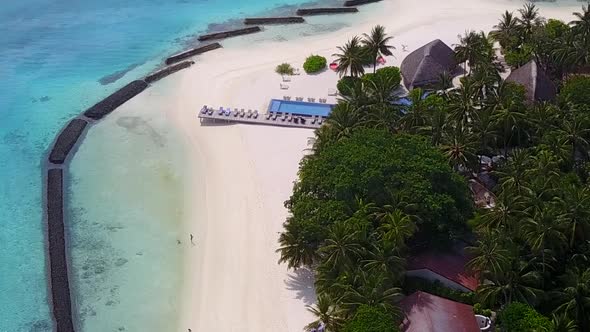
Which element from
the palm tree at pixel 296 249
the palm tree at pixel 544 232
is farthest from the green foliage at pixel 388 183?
the palm tree at pixel 544 232

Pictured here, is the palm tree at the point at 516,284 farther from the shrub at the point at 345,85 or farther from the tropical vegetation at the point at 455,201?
the shrub at the point at 345,85

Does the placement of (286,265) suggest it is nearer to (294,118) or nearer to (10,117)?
(294,118)

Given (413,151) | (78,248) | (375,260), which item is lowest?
(78,248)

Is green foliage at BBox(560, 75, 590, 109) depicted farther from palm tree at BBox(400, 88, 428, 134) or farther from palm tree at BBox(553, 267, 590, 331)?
palm tree at BBox(553, 267, 590, 331)

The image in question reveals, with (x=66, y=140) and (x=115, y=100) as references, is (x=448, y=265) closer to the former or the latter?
(x=66, y=140)

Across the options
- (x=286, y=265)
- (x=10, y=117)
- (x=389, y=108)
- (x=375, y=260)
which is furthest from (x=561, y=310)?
(x=10, y=117)

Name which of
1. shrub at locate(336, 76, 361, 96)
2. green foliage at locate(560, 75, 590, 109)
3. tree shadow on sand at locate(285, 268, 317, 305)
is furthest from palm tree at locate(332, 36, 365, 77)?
tree shadow on sand at locate(285, 268, 317, 305)
